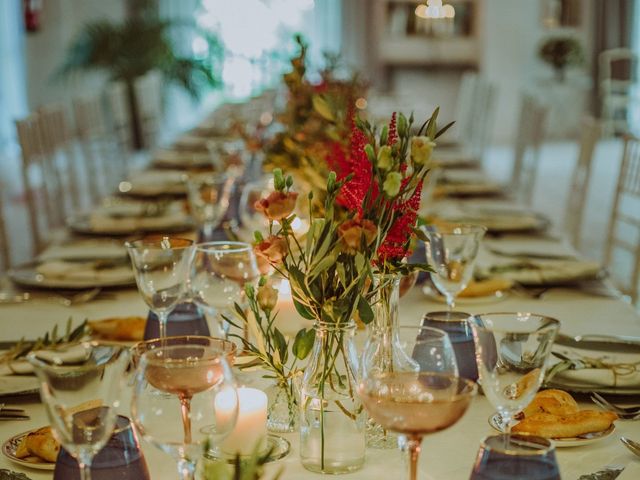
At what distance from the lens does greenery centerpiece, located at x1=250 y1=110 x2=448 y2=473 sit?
106 centimetres

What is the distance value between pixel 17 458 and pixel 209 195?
116 centimetres

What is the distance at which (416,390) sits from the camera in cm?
96

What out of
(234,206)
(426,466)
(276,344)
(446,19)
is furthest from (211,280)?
(446,19)

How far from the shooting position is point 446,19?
10.7 metres

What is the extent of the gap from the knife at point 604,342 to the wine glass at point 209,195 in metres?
0.93

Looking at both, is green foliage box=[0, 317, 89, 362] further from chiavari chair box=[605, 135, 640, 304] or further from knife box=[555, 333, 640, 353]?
chiavari chair box=[605, 135, 640, 304]

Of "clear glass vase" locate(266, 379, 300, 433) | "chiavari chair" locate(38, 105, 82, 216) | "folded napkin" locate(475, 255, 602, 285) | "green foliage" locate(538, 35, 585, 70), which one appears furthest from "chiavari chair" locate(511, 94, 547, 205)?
"green foliage" locate(538, 35, 585, 70)

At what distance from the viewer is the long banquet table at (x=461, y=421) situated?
1.15 m

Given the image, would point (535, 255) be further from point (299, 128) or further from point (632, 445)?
point (632, 445)

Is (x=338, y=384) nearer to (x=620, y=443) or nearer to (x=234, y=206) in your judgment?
(x=620, y=443)

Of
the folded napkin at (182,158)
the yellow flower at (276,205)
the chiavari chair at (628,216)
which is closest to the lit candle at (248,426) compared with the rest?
the yellow flower at (276,205)

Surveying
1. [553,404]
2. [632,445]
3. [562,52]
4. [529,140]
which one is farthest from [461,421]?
[562,52]

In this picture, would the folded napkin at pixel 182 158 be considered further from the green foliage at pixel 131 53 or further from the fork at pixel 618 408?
the green foliage at pixel 131 53

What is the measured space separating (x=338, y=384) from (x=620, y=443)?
1.19 feet
